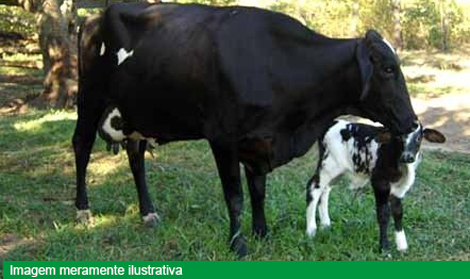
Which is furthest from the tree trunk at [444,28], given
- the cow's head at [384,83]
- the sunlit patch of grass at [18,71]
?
the cow's head at [384,83]

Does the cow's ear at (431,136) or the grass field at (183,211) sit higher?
the cow's ear at (431,136)

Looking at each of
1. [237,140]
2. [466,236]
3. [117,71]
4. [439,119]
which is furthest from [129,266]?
[439,119]

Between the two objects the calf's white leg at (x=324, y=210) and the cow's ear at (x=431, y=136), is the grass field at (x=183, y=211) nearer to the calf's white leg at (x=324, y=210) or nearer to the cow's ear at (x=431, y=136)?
the calf's white leg at (x=324, y=210)

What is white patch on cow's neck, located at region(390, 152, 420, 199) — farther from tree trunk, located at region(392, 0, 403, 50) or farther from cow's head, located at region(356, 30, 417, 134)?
tree trunk, located at region(392, 0, 403, 50)

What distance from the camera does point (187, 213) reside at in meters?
5.52

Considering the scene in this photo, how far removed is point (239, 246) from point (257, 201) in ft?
1.44

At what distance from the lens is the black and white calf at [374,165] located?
4402mm

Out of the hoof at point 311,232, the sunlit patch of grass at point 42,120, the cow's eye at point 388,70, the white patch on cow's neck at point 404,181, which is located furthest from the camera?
the sunlit patch of grass at point 42,120

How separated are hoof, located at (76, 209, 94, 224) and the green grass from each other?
6 cm

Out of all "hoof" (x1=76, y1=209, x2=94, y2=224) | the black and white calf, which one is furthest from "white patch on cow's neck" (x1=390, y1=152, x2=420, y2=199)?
"hoof" (x1=76, y1=209, x2=94, y2=224)

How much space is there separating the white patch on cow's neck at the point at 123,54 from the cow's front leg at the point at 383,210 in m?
1.89

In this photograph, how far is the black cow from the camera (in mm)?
4229

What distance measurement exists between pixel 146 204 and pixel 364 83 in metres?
2.05

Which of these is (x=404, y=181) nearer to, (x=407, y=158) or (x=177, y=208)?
(x=407, y=158)
